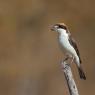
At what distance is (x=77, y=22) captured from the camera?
16.9m

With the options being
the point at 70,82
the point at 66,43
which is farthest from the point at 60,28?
the point at 70,82

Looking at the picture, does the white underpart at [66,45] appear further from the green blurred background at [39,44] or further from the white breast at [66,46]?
the green blurred background at [39,44]

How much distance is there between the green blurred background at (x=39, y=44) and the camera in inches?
567

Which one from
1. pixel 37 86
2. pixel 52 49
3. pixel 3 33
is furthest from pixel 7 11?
pixel 37 86

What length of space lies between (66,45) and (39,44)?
21.4 ft

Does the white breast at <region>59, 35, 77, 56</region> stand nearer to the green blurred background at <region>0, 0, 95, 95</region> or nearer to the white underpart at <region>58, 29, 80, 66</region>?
the white underpart at <region>58, 29, 80, 66</region>

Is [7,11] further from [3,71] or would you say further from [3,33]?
[3,71]

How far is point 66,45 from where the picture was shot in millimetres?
9805

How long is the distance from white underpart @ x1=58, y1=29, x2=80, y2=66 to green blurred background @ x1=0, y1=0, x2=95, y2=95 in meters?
4.03

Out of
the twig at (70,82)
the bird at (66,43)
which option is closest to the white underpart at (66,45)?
the bird at (66,43)

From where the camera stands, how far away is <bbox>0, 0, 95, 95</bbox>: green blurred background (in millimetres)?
14391

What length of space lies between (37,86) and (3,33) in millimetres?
2958

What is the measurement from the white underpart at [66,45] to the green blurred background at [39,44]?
13.2 feet

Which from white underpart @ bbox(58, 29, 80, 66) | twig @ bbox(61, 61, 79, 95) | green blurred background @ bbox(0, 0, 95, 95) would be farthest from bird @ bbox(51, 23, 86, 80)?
green blurred background @ bbox(0, 0, 95, 95)
